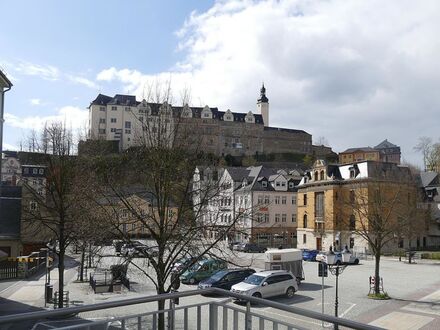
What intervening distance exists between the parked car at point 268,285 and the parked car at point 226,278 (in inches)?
80.4

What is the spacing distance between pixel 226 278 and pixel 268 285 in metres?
3.62

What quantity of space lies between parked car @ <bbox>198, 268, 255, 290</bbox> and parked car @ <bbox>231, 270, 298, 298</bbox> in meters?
2.04

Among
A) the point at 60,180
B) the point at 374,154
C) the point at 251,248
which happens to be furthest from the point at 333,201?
the point at 374,154

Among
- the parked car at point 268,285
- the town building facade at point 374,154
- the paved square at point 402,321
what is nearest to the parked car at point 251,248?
the parked car at point 268,285

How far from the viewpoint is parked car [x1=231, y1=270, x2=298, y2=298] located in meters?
25.6

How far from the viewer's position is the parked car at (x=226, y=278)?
2830cm

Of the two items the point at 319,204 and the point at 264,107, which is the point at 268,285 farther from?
the point at 264,107

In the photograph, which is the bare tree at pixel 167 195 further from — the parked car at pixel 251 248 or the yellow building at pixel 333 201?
the parked car at pixel 251 248

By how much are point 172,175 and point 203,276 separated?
19.1 m

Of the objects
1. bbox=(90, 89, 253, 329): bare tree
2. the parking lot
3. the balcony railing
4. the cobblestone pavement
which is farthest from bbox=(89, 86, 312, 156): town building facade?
the balcony railing

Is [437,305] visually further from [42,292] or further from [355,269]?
[42,292]

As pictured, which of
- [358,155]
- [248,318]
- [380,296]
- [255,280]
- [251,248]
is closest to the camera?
[248,318]

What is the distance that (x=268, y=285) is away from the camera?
2608 centimetres

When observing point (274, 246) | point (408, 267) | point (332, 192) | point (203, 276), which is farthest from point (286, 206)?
point (203, 276)
